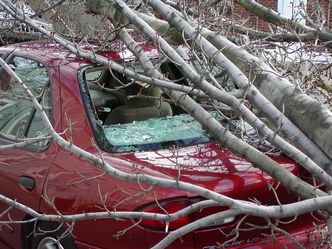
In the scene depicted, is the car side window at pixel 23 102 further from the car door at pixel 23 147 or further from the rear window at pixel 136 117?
the rear window at pixel 136 117

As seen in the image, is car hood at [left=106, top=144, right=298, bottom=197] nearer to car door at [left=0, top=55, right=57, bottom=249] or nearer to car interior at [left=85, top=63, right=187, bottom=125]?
car interior at [left=85, top=63, right=187, bottom=125]

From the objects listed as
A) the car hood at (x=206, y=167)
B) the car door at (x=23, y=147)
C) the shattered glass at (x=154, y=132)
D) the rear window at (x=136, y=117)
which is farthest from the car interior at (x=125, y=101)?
the car hood at (x=206, y=167)

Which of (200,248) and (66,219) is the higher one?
(66,219)

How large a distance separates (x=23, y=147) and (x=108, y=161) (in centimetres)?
50

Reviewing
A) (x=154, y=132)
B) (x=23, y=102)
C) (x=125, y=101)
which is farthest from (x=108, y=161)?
(x=23, y=102)

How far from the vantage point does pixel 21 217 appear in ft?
11.4

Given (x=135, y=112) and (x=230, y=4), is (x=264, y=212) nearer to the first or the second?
(x=135, y=112)

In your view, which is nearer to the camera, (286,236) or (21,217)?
(286,236)

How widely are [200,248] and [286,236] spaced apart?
455 millimetres

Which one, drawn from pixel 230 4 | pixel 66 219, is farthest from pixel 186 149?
pixel 230 4

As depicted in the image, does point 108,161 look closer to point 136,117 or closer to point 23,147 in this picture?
point 23,147

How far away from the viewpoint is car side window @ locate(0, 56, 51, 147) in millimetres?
3533

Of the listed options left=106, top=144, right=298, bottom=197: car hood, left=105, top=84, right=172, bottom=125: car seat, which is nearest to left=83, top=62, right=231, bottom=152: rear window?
left=105, top=84, right=172, bottom=125: car seat

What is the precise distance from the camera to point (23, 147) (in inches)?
122
